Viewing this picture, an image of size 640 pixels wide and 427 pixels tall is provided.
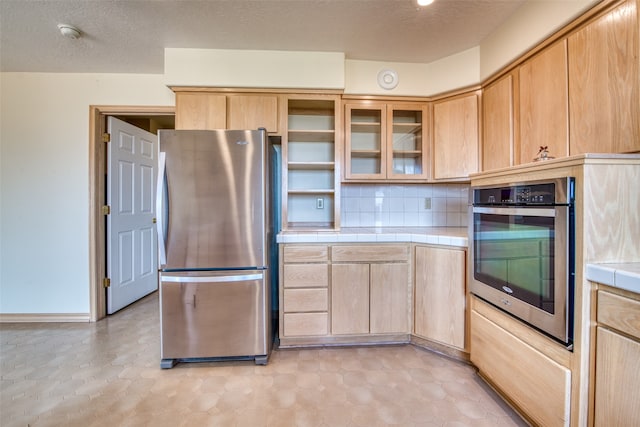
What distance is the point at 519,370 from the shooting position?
1.32 metres

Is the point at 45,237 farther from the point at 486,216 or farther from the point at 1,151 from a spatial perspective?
the point at 486,216

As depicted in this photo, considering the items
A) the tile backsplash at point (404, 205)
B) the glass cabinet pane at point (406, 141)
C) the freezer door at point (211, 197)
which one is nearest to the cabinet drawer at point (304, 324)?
the freezer door at point (211, 197)

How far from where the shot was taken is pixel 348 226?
2623 millimetres

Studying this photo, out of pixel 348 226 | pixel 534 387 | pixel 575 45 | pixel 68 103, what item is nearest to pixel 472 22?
pixel 575 45

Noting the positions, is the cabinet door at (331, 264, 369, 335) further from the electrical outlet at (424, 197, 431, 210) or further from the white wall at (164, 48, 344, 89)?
the white wall at (164, 48, 344, 89)

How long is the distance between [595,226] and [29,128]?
13.8 feet

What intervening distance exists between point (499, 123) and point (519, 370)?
1.65 meters

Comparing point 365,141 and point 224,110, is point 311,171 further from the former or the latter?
point 224,110

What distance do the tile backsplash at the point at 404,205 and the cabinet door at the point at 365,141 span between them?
0.25 metres

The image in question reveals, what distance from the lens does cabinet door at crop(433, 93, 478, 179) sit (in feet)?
7.31

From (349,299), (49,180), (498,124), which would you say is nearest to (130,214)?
(49,180)

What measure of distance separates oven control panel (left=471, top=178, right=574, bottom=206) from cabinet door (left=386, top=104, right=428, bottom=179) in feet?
2.71

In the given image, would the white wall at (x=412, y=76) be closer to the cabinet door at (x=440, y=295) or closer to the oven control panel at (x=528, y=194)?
the oven control panel at (x=528, y=194)

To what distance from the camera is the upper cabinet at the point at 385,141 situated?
2.36m
